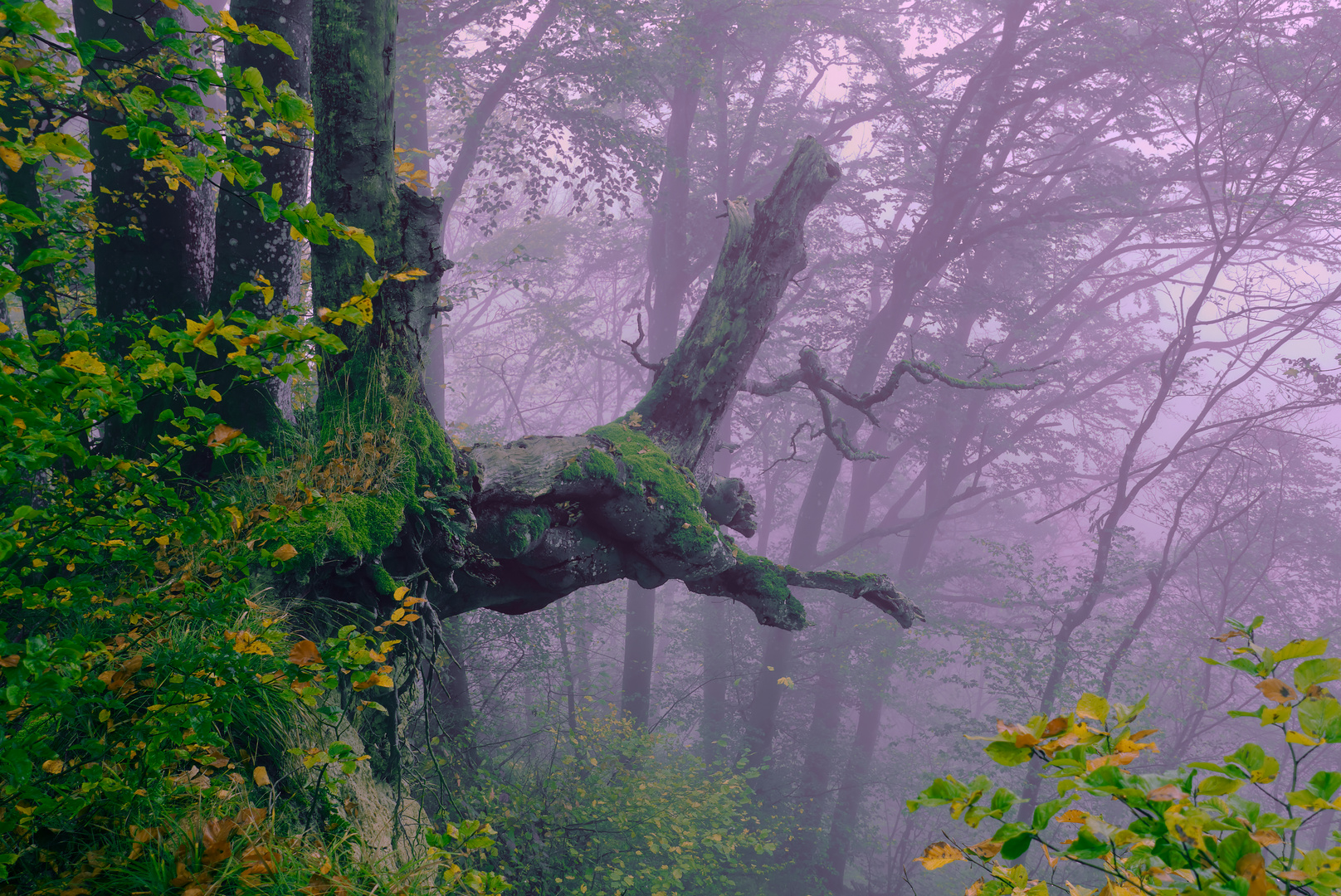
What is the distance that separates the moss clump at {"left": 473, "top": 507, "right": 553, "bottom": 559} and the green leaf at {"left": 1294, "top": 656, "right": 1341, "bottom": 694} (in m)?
3.14

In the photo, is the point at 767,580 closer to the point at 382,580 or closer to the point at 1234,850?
the point at 382,580

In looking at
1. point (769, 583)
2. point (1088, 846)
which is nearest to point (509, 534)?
point (769, 583)

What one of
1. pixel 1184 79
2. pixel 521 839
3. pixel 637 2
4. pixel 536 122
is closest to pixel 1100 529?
pixel 1184 79

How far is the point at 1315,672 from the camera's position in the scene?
1.07m

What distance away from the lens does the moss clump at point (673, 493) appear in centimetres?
418

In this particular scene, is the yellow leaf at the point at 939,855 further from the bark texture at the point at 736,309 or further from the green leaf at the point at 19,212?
the bark texture at the point at 736,309

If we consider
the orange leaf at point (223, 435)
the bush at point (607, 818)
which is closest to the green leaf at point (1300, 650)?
the orange leaf at point (223, 435)

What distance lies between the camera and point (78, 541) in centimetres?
171

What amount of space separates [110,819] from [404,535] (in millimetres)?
1615

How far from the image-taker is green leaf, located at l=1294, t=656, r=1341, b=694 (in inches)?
38.4

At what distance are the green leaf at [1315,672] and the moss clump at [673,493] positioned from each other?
128 inches

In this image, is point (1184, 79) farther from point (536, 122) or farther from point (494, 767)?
point (494, 767)

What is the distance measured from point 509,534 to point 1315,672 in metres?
3.20

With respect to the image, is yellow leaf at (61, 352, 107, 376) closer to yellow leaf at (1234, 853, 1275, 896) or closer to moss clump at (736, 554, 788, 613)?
yellow leaf at (1234, 853, 1275, 896)
